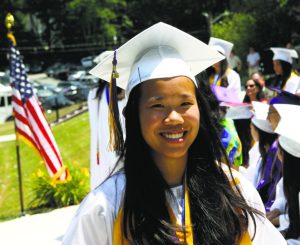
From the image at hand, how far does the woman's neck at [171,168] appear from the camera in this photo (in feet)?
7.41

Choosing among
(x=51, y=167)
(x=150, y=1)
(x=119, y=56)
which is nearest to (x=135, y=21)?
(x=150, y=1)

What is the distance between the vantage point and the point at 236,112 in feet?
17.1

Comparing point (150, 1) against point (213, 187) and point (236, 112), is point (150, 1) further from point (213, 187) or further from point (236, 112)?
point (213, 187)

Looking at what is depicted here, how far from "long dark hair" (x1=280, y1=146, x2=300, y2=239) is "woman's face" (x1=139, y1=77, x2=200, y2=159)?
155 centimetres

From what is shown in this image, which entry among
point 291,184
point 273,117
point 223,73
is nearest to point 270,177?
point 273,117

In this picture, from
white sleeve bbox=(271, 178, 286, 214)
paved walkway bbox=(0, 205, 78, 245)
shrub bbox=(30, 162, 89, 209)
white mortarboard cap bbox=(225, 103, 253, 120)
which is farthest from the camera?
shrub bbox=(30, 162, 89, 209)

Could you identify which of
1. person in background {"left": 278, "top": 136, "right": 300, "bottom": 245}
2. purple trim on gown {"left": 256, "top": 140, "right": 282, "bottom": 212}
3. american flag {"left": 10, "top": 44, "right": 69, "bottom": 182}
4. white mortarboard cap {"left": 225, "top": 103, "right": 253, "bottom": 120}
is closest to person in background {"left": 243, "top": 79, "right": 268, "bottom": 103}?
white mortarboard cap {"left": 225, "top": 103, "right": 253, "bottom": 120}

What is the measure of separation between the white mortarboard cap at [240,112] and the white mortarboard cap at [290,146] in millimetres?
1538

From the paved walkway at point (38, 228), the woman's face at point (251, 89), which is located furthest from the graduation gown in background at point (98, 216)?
the woman's face at point (251, 89)

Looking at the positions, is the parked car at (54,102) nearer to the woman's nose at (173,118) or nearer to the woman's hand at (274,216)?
the woman's hand at (274,216)

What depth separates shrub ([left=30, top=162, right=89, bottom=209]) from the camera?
7706 mm

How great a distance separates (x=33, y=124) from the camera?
7199 millimetres

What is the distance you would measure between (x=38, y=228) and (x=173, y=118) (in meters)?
4.68

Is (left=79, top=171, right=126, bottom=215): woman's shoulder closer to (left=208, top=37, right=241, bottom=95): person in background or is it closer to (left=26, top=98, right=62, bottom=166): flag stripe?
(left=208, top=37, right=241, bottom=95): person in background
